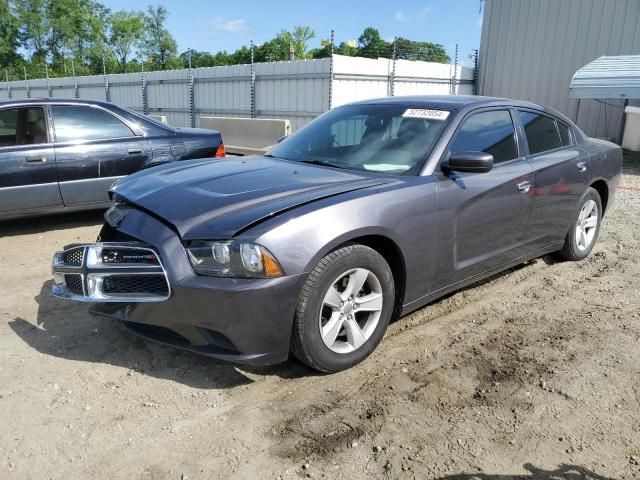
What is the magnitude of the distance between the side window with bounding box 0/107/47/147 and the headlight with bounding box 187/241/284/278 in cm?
403

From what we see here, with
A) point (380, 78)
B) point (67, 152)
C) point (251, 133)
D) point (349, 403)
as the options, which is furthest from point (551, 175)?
point (380, 78)

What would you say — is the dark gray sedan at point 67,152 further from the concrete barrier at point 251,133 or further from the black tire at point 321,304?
the concrete barrier at point 251,133

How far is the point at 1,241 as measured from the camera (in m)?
5.72

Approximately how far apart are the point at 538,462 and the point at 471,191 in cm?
184

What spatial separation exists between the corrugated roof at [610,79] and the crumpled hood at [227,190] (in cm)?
1247

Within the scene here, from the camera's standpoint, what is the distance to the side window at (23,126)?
569 centimetres

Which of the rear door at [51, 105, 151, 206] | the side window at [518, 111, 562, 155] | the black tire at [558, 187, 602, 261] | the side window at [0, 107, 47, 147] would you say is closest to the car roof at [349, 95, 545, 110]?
the side window at [518, 111, 562, 155]

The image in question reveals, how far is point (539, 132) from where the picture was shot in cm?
461

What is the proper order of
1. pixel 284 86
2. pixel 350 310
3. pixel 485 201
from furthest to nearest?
1. pixel 284 86
2. pixel 485 201
3. pixel 350 310

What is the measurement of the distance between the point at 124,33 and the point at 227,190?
259 ft

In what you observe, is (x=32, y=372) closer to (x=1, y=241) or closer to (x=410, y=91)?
(x=1, y=241)

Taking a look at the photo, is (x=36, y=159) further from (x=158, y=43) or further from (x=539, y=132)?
(x=158, y=43)

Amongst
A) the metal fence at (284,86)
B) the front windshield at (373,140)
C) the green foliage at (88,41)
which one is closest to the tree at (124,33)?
the green foliage at (88,41)

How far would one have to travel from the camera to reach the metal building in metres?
15.9
